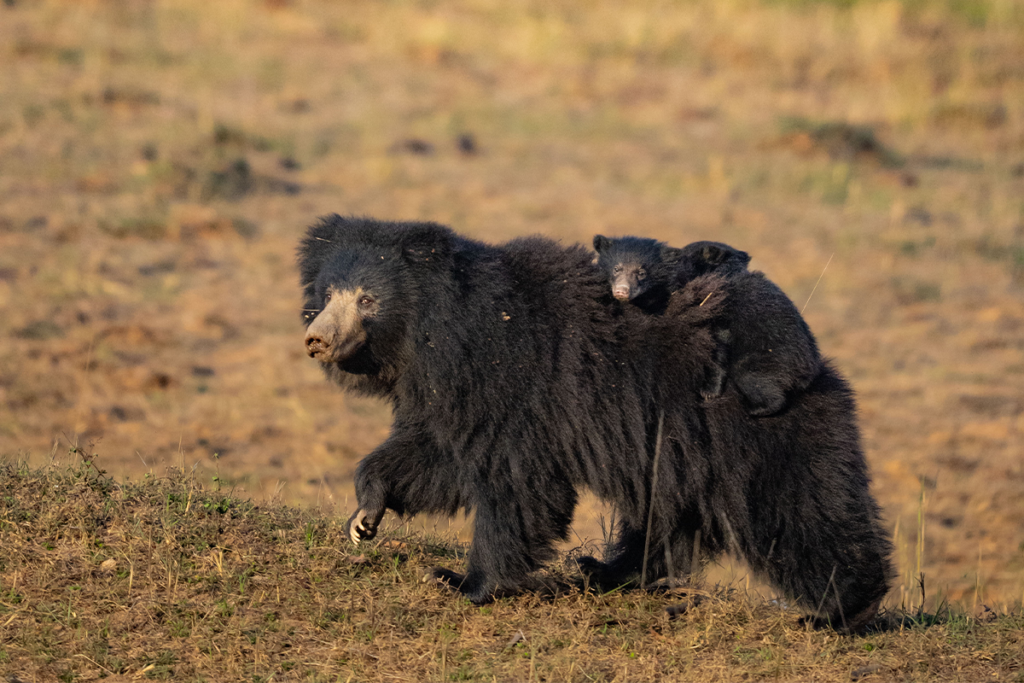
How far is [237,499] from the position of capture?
5258 millimetres

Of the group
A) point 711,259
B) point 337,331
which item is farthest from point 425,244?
point 711,259

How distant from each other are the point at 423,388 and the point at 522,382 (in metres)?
0.43

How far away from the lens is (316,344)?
15.4 ft

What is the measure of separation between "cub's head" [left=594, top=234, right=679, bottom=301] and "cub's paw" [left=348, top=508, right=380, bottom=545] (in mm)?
1437

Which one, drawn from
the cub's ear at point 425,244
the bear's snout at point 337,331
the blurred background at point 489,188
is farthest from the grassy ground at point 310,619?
the cub's ear at point 425,244

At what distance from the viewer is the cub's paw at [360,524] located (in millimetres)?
4844

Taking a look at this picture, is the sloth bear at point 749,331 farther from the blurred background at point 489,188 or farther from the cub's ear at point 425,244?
the blurred background at point 489,188

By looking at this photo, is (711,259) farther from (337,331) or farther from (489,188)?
(489,188)

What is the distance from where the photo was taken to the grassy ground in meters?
4.27

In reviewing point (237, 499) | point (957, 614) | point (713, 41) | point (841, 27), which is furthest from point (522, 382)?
point (841, 27)

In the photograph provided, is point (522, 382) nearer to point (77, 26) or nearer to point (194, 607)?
point (194, 607)

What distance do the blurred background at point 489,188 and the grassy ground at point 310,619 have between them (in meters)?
0.68

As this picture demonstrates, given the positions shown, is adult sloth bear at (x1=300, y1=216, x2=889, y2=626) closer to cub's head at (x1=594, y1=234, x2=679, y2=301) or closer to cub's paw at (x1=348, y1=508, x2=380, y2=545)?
cub's paw at (x1=348, y1=508, x2=380, y2=545)

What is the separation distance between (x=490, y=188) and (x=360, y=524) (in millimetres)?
10164
